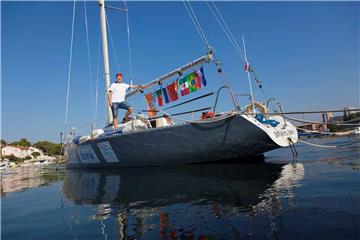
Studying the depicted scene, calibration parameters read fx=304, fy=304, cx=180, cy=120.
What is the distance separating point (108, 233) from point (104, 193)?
335cm

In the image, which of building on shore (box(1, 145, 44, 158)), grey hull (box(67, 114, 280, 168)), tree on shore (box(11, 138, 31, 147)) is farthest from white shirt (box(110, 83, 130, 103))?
tree on shore (box(11, 138, 31, 147))

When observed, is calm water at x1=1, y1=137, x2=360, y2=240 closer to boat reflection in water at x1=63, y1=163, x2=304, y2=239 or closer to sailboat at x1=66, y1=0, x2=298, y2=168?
boat reflection in water at x1=63, y1=163, x2=304, y2=239

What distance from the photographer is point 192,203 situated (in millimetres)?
5012

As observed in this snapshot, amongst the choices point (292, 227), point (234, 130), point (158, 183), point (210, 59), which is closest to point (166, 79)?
point (210, 59)

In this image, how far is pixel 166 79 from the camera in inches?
464

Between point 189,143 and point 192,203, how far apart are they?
5.11 meters

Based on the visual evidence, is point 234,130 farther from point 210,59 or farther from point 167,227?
Answer: point 167,227

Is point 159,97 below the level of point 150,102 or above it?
above

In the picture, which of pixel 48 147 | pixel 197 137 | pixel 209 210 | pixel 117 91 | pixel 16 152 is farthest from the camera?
pixel 48 147

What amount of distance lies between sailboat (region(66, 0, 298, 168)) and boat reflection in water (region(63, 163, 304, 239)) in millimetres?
1962

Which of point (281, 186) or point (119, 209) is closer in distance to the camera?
point (119, 209)

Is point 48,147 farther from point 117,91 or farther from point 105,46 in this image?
point 117,91

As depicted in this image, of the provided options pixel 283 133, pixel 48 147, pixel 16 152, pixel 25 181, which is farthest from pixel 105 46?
pixel 48 147

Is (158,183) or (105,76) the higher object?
(105,76)
